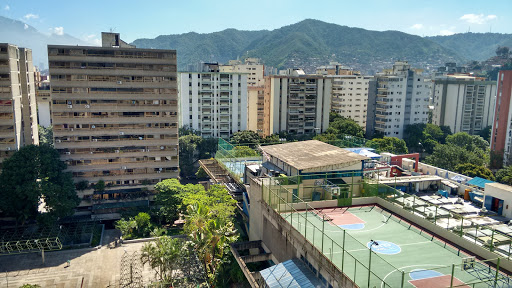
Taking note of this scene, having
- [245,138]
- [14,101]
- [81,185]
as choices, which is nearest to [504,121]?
[245,138]

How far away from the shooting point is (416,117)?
99.4m

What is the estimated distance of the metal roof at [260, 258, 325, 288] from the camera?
19719 mm

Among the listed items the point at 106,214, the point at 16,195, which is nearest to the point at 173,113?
the point at 106,214

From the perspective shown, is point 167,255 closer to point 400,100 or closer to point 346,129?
point 346,129

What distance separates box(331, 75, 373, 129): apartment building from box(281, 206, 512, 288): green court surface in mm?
79663

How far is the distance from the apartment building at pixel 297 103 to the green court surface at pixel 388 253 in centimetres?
6246

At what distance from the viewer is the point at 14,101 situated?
158 ft

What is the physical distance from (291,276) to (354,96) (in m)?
88.6

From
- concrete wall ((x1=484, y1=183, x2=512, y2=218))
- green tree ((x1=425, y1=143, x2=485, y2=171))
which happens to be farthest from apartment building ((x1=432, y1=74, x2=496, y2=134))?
concrete wall ((x1=484, y1=183, x2=512, y2=218))

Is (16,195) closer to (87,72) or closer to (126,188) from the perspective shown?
(126,188)

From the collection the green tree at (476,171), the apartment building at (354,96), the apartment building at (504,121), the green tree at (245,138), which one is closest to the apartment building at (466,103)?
the apartment building at (354,96)

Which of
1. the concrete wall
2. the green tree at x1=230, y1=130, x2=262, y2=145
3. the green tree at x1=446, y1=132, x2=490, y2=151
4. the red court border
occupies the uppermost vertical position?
the concrete wall

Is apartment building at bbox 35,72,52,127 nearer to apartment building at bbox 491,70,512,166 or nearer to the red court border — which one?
the red court border

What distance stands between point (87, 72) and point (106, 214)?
59.9ft
